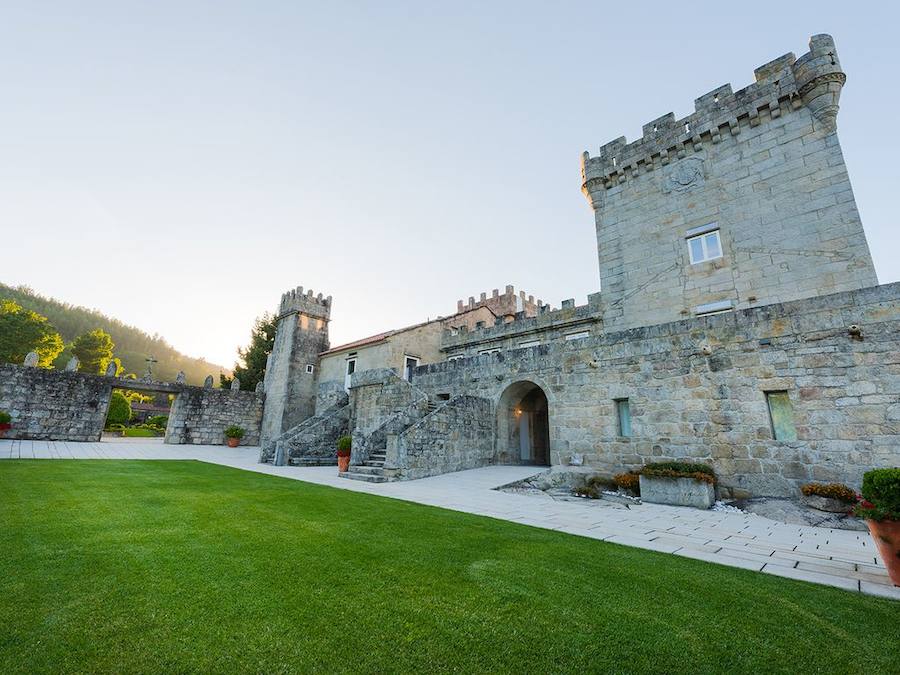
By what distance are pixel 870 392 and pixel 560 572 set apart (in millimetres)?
8290

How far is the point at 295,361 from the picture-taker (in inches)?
976

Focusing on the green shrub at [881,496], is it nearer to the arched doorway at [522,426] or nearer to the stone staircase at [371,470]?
the stone staircase at [371,470]

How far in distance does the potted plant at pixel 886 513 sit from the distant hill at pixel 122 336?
234 feet

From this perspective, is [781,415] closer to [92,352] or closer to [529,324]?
[529,324]

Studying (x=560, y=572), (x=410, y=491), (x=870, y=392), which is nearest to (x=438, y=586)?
(x=560, y=572)

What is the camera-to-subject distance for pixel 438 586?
3322 mm

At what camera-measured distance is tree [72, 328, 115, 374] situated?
39000mm

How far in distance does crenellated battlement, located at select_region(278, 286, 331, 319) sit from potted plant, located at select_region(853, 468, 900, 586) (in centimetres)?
2582

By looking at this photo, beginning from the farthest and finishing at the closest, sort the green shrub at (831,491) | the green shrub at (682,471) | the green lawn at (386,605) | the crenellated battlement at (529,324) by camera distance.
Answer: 1. the crenellated battlement at (529,324)
2. the green shrub at (682,471)
3. the green shrub at (831,491)
4. the green lawn at (386,605)

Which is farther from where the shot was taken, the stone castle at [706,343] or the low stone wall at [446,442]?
the low stone wall at [446,442]

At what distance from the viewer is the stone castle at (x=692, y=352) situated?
8219 millimetres

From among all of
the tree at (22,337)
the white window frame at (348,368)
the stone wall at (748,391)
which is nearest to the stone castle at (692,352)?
the stone wall at (748,391)

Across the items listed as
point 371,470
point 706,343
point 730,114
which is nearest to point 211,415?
point 371,470

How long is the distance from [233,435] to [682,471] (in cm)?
2353
